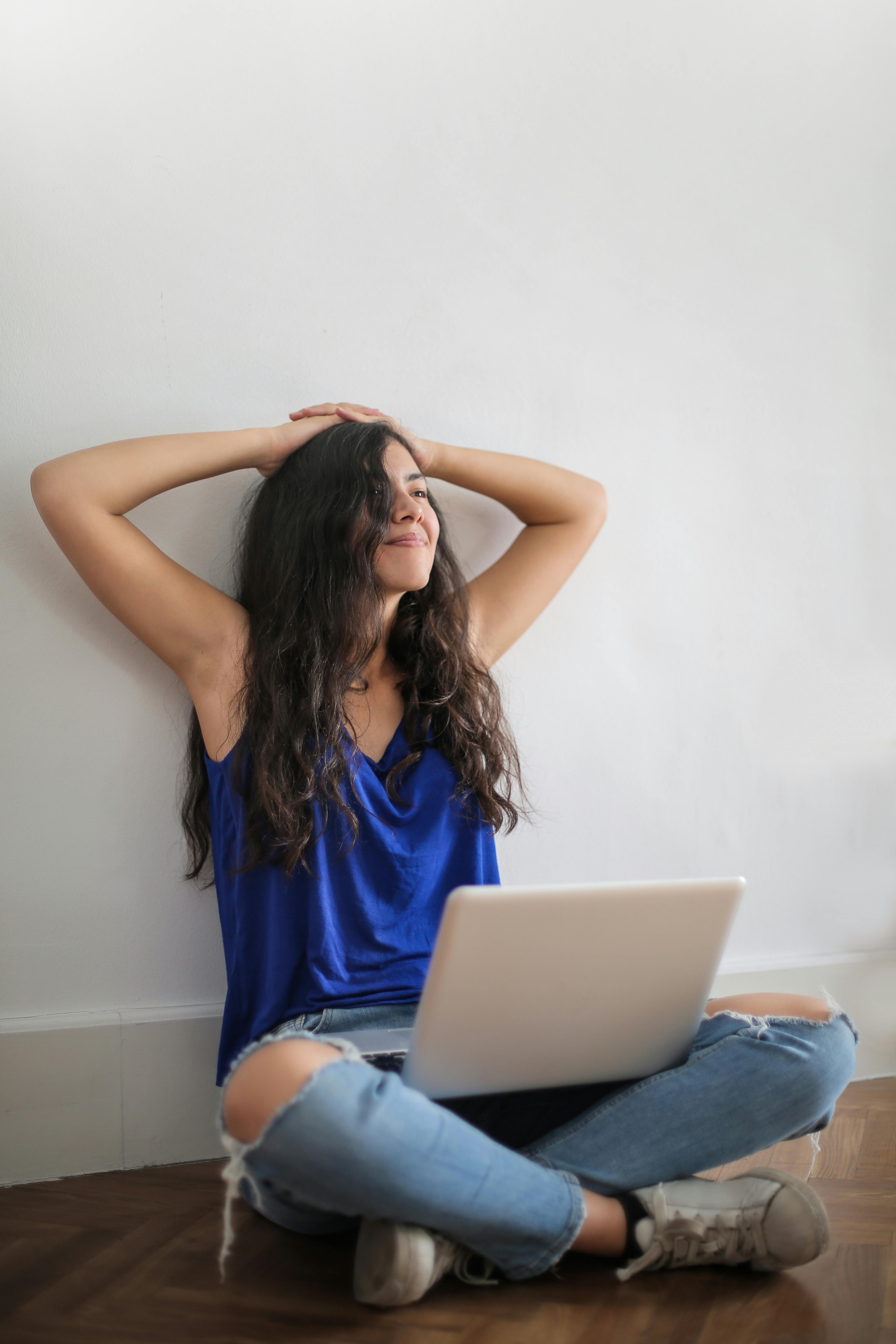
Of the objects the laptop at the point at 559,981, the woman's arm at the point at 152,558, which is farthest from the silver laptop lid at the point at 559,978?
the woman's arm at the point at 152,558

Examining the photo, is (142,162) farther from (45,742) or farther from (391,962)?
(391,962)

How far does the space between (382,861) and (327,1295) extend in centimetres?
55

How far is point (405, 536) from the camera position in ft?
5.01

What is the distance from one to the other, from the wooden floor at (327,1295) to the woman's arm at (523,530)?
94cm

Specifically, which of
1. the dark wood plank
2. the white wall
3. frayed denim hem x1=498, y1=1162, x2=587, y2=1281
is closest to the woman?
frayed denim hem x1=498, y1=1162, x2=587, y2=1281

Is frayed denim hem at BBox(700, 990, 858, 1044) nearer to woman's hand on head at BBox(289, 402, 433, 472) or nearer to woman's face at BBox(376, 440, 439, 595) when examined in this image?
woman's face at BBox(376, 440, 439, 595)

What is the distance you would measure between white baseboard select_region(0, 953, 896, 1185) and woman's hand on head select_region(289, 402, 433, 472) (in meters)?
0.96

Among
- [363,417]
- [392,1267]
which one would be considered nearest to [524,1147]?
[392,1267]

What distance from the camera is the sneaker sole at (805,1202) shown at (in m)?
1.12

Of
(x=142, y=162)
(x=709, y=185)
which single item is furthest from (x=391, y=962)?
(x=709, y=185)

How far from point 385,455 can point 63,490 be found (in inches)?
18.9

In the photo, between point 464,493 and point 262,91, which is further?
point 464,493

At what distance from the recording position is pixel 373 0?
1732 mm

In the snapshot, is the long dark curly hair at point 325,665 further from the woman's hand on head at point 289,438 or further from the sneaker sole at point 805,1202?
the sneaker sole at point 805,1202
